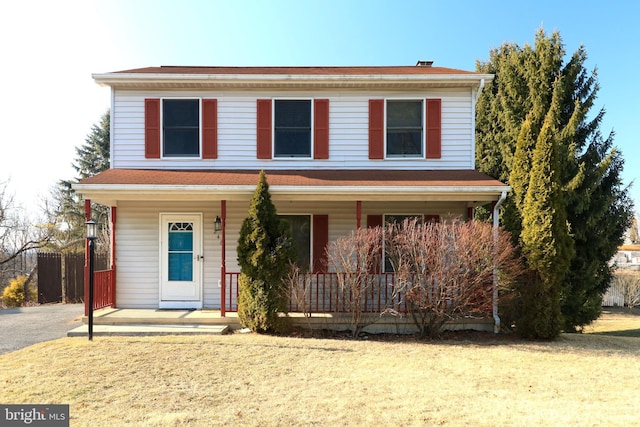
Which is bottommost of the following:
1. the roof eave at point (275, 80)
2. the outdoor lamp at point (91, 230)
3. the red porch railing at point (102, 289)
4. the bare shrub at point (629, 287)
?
the bare shrub at point (629, 287)

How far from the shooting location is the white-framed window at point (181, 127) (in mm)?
8945

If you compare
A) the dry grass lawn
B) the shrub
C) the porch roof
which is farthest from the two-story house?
the shrub

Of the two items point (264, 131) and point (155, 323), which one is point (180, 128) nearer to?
point (264, 131)

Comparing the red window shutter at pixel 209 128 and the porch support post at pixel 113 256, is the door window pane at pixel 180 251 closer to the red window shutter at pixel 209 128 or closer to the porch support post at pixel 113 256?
the porch support post at pixel 113 256

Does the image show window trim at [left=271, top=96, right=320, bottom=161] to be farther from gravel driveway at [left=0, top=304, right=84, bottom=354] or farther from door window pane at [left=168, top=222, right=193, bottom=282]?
gravel driveway at [left=0, top=304, right=84, bottom=354]

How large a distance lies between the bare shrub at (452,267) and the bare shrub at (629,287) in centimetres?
1455

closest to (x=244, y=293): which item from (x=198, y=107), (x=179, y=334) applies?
(x=179, y=334)

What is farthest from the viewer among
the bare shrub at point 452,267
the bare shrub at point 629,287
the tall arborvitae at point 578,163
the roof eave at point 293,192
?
the bare shrub at point 629,287

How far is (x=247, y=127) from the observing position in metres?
8.98

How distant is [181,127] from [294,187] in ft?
11.5

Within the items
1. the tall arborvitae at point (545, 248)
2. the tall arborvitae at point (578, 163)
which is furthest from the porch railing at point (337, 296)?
the tall arborvitae at point (578, 163)

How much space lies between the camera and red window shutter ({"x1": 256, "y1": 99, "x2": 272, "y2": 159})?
352 inches

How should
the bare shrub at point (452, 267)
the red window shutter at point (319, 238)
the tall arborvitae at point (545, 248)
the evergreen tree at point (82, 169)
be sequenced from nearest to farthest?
1. the bare shrub at point (452, 267)
2. the tall arborvitae at point (545, 248)
3. the red window shutter at point (319, 238)
4. the evergreen tree at point (82, 169)

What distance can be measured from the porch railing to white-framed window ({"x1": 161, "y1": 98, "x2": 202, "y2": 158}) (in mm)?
3441
